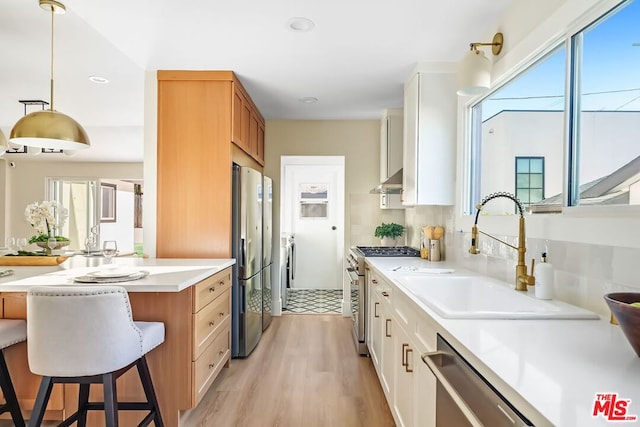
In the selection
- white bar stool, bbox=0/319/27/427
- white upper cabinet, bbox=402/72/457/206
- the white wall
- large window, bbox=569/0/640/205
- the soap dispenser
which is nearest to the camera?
large window, bbox=569/0/640/205

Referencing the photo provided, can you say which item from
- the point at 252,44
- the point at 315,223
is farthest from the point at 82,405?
the point at 315,223

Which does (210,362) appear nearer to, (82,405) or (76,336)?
(82,405)

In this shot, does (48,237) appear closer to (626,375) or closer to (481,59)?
(481,59)

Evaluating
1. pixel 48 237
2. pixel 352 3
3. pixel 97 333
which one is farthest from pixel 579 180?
pixel 48 237

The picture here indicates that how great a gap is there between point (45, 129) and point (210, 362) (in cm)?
177

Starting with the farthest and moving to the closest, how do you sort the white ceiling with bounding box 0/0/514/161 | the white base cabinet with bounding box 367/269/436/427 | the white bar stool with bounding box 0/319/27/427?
the white ceiling with bounding box 0/0/514/161 → the white bar stool with bounding box 0/319/27/427 → the white base cabinet with bounding box 367/269/436/427

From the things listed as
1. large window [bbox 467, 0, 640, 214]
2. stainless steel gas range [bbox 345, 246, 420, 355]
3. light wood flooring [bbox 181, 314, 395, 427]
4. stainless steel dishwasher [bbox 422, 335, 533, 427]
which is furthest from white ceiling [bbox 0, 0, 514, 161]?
light wood flooring [bbox 181, 314, 395, 427]

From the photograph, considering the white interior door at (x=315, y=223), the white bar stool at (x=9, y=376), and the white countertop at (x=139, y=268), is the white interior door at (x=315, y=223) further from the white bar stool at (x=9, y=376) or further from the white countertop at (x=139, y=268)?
the white bar stool at (x=9, y=376)

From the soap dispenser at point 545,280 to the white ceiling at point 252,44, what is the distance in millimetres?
1464

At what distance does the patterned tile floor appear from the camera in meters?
4.80

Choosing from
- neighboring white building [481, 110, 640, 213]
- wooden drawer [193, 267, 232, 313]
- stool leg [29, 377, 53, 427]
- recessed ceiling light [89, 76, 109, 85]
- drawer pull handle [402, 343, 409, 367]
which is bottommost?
stool leg [29, 377, 53, 427]

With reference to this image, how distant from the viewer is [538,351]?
3.22 feet

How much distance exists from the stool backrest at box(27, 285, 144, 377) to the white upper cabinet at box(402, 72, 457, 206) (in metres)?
2.23

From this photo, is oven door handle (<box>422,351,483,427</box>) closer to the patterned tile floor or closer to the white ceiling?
the white ceiling
